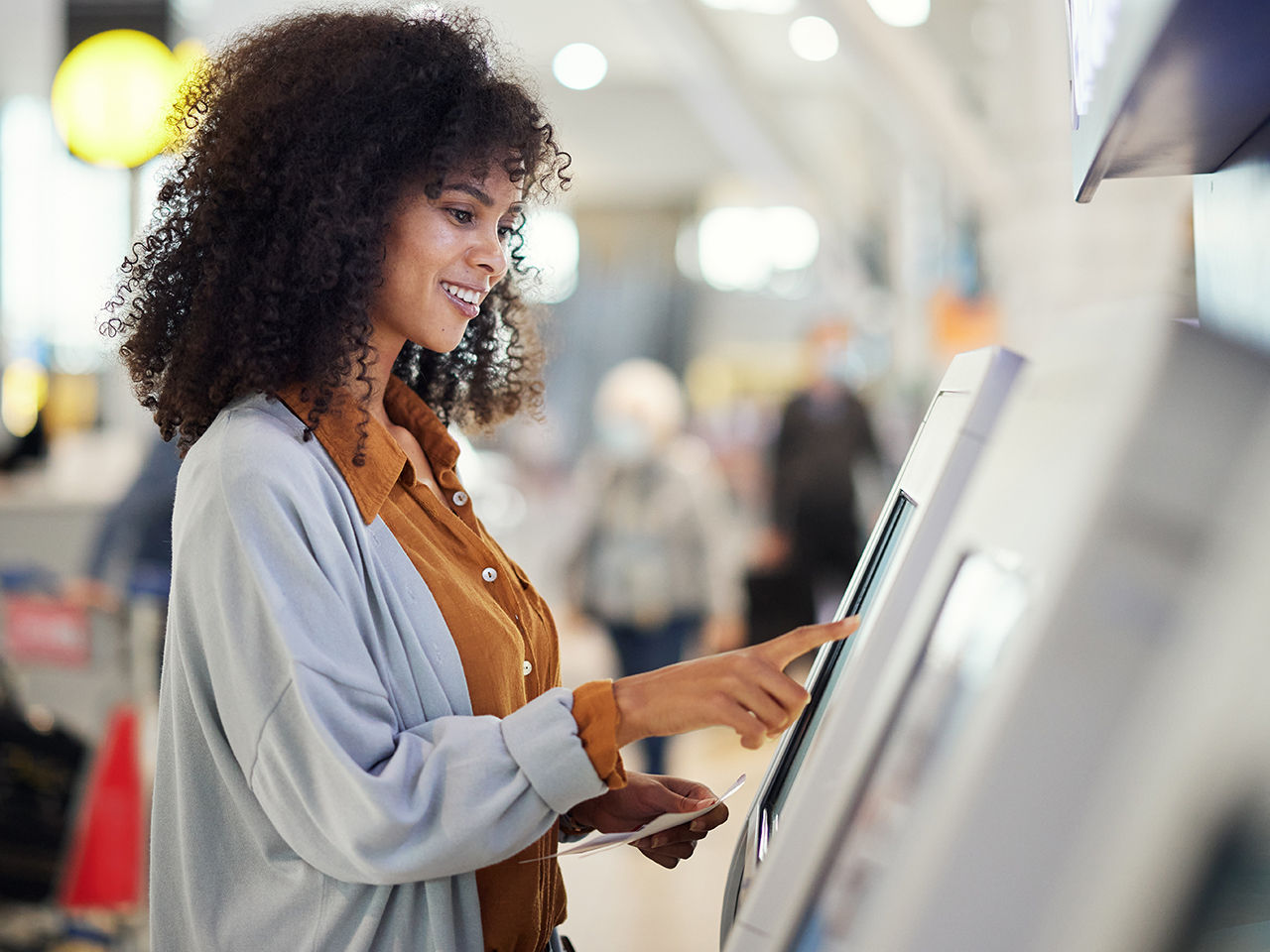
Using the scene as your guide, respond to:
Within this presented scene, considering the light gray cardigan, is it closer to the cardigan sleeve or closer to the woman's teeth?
the cardigan sleeve

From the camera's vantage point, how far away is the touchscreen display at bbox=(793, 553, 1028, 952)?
1.85ft

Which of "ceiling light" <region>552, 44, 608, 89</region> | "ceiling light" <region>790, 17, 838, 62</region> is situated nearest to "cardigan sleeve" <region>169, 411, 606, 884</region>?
"ceiling light" <region>790, 17, 838, 62</region>

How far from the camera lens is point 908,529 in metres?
0.81

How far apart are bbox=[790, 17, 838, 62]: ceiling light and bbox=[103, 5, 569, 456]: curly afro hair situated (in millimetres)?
8014

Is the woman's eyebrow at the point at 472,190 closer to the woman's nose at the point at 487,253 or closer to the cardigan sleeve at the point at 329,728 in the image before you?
the woman's nose at the point at 487,253

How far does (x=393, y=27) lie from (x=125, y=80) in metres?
4.63

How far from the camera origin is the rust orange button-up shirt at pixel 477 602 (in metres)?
1.13

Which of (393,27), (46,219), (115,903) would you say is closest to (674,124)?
(46,219)

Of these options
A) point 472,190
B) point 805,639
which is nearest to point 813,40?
point 472,190

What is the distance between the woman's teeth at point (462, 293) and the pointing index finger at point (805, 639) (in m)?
0.49

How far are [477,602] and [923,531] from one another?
0.51 meters

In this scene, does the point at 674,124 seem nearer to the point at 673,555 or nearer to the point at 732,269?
the point at 732,269

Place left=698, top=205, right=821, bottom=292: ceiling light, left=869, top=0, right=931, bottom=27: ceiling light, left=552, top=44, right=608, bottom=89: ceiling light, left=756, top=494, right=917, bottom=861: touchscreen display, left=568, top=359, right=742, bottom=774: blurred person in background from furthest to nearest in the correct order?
left=698, top=205, right=821, bottom=292: ceiling light
left=552, top=44, right=608, bottom=89: ceiling light
left=869, top=0, right=931, bottom=27: ceiling light
left=568, top=359, right=742, bottom=774: blurred person in background
left=756, top=494, right=917, bottom=861: touchscreen display

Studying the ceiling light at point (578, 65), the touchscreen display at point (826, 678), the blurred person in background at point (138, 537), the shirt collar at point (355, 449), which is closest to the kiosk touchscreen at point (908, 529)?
the touchscreen display at point (826, 678)
